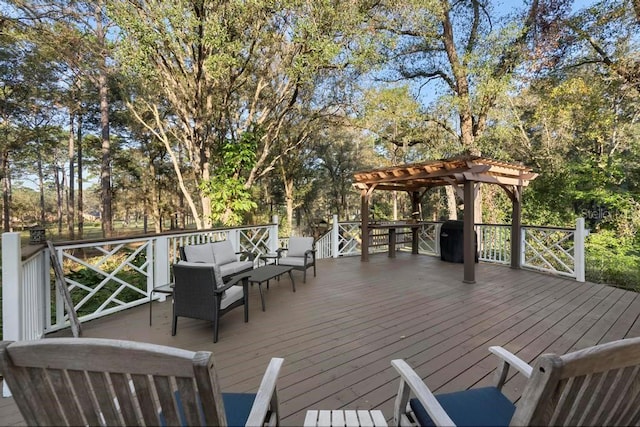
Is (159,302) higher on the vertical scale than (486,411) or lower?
lower

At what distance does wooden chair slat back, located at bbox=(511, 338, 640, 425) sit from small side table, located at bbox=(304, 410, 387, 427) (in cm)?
61

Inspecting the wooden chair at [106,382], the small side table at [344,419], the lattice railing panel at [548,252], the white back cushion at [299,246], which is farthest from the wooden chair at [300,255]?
the lattice railing panel at [548,252]

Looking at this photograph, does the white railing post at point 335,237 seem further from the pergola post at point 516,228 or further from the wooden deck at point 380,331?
the pergola post at point 516,228

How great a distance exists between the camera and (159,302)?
4.11m

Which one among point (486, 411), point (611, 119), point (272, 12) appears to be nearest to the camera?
point (486, 411)

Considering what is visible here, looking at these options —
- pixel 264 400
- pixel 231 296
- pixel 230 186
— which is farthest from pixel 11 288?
pixel 230 186

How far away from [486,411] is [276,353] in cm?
171

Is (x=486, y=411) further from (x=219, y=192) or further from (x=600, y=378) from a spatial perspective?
(x=219, y=192)

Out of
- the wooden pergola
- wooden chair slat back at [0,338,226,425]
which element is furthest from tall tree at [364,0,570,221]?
wooden chair slat back at [0,338,226,425]

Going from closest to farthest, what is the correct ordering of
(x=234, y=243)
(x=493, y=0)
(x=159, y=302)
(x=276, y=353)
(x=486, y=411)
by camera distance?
(x=486, y=411) < (x=276, y=353) < (x=159, y=302) < (x=234, y=243) < (x=493, y=0)

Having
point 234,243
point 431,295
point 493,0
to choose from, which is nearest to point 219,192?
point 234,243

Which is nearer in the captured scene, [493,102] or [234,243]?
[234,243]

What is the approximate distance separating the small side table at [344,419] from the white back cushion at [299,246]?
4054 mm

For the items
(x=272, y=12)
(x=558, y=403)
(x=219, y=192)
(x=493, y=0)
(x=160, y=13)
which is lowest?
(x=558, y=403)
